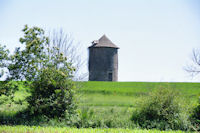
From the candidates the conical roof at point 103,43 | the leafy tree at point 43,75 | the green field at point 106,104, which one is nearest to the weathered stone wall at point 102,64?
the conical roof at point 103,43

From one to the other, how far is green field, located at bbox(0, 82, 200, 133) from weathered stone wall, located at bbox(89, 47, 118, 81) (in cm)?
810

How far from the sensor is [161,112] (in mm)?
11461

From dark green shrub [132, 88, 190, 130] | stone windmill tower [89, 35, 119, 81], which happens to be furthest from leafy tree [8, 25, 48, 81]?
stone windmill tower [89, 35, 119, 81]

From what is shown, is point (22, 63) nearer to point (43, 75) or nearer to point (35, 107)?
point (43, 75)

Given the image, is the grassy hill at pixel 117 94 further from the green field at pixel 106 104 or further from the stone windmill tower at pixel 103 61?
the stone windmill tower at pixel 103 61

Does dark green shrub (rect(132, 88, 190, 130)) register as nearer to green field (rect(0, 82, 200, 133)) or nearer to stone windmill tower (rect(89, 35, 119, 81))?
green field (rect(0, 82, 200, 133))

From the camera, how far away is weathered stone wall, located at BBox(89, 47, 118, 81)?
118 ft

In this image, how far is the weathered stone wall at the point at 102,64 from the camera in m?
35.9

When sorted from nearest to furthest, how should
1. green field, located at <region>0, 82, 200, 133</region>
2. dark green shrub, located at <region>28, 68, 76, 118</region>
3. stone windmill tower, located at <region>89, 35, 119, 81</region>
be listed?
1. green field, located at <region>0, 82, 200, 133</region>
2. dark green shrub, located at <region>28, 68, 76, 118</region>
3. stone windmill tower, located at <region>89, 35, 119, 81</region>

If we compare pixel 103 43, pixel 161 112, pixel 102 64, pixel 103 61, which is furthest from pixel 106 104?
pixel 103 43

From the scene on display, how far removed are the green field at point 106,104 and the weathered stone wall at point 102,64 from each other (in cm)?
810

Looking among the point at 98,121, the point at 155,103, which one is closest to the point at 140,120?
the point at 155,103

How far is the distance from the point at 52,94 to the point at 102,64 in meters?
24.5

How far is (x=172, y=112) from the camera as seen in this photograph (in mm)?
11398
